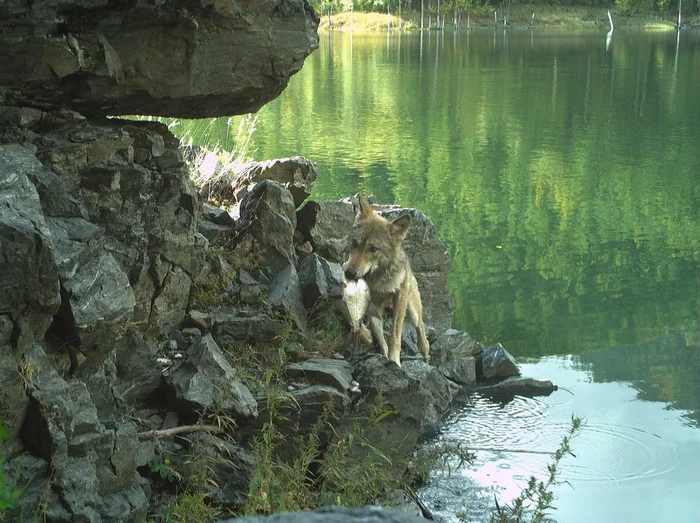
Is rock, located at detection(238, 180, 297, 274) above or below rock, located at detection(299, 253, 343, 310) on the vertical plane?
above

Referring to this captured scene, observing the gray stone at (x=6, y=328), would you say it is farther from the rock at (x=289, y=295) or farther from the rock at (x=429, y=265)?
the rock at (x=429, y=265)

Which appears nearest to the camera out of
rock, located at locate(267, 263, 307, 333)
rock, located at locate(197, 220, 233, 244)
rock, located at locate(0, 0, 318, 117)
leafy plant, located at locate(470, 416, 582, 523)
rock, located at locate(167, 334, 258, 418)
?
leafy plant, located at locate(470, 416, 582, 523)

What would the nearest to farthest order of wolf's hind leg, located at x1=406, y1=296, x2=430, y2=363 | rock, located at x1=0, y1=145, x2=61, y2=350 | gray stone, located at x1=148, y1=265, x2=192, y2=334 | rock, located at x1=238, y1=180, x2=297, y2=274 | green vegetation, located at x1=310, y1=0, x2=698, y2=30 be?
rock, located at x1=0, y1=145, x2=61, y2=350, gray stone, located at x1=148, y1=265, x2=192, y2=334, rock, located at x1=238, y1=180, x2=297, y2=274, wolf's hind leg, located at x1=406, y1=296, x2=430, y2=363, green vegetation, located at x1=310, y1=0, x2=698, y2=30

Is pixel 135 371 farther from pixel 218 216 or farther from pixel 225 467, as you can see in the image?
pixel 218 216

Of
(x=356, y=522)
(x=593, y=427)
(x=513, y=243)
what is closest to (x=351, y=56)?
(x=513, y=243)

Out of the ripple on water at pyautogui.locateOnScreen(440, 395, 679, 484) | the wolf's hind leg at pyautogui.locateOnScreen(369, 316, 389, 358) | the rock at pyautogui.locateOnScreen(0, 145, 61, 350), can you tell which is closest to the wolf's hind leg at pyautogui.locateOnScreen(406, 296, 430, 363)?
the wolf's hind leg at pyautogui.locateOnScreen(369, 316, 389, 358)

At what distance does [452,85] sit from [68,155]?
116 ft

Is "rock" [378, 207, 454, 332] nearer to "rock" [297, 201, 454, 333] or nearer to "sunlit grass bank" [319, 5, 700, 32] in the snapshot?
"rock" [297, 201, 454, 333]

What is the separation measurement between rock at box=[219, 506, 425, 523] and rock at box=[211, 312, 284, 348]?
5.95 metres

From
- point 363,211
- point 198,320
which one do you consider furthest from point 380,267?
point 198,320

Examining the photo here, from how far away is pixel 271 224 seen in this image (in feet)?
28.4

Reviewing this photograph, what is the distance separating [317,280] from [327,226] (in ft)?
4.19

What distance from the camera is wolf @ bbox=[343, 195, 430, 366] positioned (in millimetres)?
7977

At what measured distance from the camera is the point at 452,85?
40.2 meters
